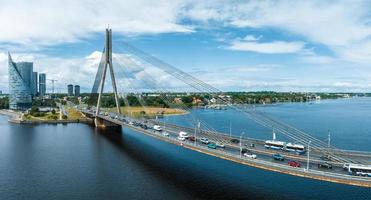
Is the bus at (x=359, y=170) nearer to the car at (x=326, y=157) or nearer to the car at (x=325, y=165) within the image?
the car at (x=325, y=165)

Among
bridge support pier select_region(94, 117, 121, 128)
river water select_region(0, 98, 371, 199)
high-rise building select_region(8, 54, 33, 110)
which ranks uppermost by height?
high-rise building select_region(8, 54, 33, 110)

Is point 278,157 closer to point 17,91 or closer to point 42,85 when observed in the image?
point 17,91

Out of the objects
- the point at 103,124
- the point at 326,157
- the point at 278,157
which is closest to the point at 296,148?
the point at 326,157

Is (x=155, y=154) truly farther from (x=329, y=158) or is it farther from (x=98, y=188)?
(x=329, y=158)

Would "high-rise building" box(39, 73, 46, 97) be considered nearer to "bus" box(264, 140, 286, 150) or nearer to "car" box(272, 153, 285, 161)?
"bus" box(264, 140, 286, 150)

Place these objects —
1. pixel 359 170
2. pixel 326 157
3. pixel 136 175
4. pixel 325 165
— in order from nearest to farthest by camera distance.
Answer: pixel 359 170 → pixel 325 165 → pixel 326 157 → pixel 136 175

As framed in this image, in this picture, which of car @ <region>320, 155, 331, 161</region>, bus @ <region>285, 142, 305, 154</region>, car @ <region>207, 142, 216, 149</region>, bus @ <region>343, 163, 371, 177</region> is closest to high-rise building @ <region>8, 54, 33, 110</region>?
car @ <region>207, 142, 216, 149</region>

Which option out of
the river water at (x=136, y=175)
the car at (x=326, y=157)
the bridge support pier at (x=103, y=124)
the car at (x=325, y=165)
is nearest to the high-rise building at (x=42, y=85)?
the bridge support pier at (x=103, y=124)

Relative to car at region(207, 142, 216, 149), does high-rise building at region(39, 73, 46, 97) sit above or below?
above

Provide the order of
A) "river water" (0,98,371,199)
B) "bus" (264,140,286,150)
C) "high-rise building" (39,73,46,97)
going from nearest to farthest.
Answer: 1. "river water" (0,98,371,199)
2. "bus" (264,140,286,150)
3. "high-rise building" (39,73,46,97)

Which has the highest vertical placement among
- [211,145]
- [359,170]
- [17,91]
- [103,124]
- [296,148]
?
[17,91]

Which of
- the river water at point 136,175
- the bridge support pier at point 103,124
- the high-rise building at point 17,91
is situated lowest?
the river water at point 136,175

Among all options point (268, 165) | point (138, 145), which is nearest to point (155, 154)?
point (138, 145)
